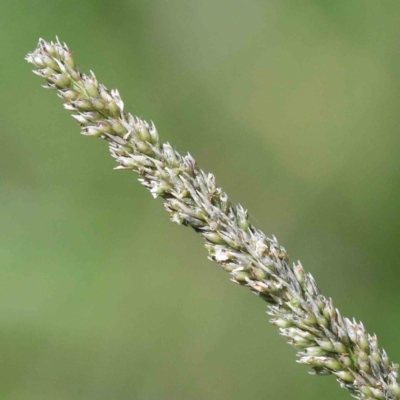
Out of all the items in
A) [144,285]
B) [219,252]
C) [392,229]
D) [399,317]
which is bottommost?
[144,285]

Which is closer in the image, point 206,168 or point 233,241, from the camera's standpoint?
point 233,241

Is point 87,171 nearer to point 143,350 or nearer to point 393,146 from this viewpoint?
point 143,350

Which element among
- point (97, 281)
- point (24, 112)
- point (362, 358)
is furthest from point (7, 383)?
point (362, 358)

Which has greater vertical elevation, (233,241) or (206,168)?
(206,168)

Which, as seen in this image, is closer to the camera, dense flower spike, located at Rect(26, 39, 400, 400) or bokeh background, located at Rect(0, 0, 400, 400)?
dense flower spike, located at Rect(26, 39, 400, 400)
